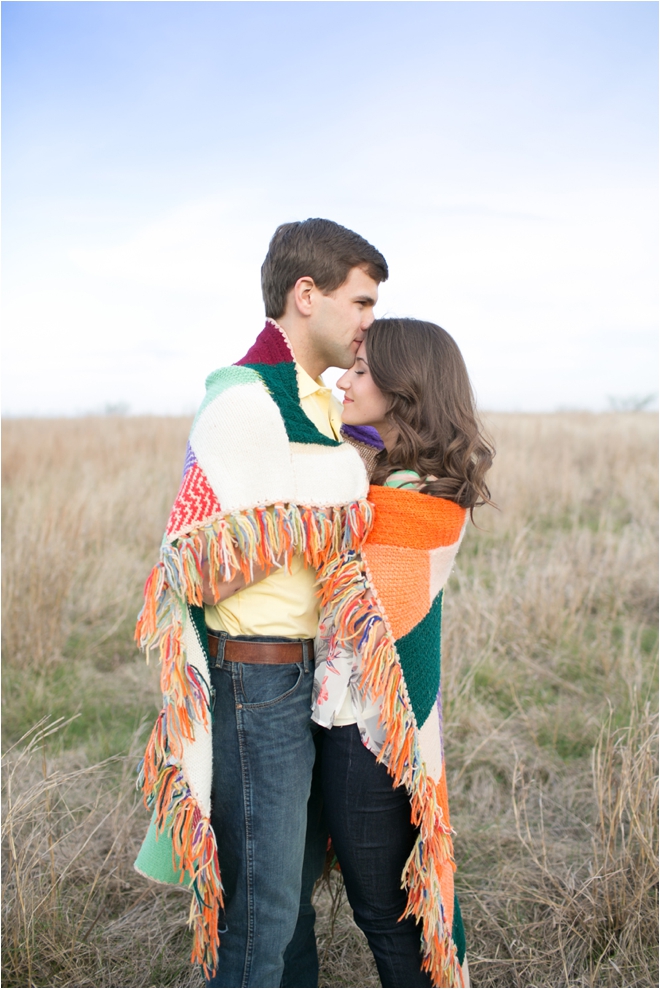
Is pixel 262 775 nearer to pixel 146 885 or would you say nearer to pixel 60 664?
pixel 146 885

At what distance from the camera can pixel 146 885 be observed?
257 cm

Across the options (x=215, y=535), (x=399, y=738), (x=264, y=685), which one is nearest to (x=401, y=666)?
(x=399, y=738)

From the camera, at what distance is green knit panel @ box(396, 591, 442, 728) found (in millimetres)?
1672

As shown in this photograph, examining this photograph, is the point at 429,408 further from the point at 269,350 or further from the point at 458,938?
the point at 458,938

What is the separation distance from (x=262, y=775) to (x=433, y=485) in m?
0.80

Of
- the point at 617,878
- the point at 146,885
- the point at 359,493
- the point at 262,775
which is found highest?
the point at 359,493

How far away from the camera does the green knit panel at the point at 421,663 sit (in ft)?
5.49

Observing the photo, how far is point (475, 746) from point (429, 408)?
2203mm

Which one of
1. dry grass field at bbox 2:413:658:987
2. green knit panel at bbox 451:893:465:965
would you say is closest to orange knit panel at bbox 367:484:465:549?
green knit panel at bbox 451:893:465:965

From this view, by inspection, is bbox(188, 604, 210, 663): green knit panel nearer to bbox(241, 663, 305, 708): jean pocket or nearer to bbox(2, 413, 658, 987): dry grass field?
bbox(241, 663, 305, 708): jean pocket

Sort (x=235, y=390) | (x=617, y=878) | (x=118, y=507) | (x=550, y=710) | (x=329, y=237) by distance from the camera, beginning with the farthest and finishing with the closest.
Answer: (x=118, y=507), (x=550, y=710), (x=617, y=878), (x=329, y=237), (x=235, y=390)

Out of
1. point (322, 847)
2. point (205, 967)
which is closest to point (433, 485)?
point (322, 847)

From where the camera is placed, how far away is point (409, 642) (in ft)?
5.49

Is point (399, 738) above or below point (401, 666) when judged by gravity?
below
